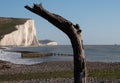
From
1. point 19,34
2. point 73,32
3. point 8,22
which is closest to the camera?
point 73,32

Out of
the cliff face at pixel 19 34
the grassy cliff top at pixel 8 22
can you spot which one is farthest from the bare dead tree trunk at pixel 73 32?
the grassy cliff top at pixel 8 22

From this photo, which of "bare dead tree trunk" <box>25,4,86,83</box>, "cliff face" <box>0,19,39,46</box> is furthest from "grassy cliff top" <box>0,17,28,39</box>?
"bare dead tree trunk" <box>25,4,86,83</box>

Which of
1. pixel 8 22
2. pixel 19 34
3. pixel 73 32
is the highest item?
pixel 8 22

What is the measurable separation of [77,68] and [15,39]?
143m

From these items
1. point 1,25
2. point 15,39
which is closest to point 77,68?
point 15,39

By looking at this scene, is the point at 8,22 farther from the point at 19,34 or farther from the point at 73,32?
the point at 73,32

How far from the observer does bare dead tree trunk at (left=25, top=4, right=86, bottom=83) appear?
380 inches

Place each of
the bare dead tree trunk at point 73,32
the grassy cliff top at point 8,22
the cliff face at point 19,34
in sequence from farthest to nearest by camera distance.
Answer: the grassy cliff top at point 8,22
the cliff face at point 19,34
the bare dead tree trunk at point 73,32

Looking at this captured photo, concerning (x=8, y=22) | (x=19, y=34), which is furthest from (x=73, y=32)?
(x=8, y=22)

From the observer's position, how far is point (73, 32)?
9.83 m

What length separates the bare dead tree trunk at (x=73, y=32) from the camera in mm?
9664

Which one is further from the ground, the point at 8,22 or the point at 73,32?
the point at 8,22

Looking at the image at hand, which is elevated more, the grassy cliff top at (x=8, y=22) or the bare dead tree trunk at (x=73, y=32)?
the grassy cliff top at (x=8, y=22)

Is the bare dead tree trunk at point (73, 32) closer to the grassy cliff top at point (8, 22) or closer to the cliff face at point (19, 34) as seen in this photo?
the cliff face at point (19, 34)
